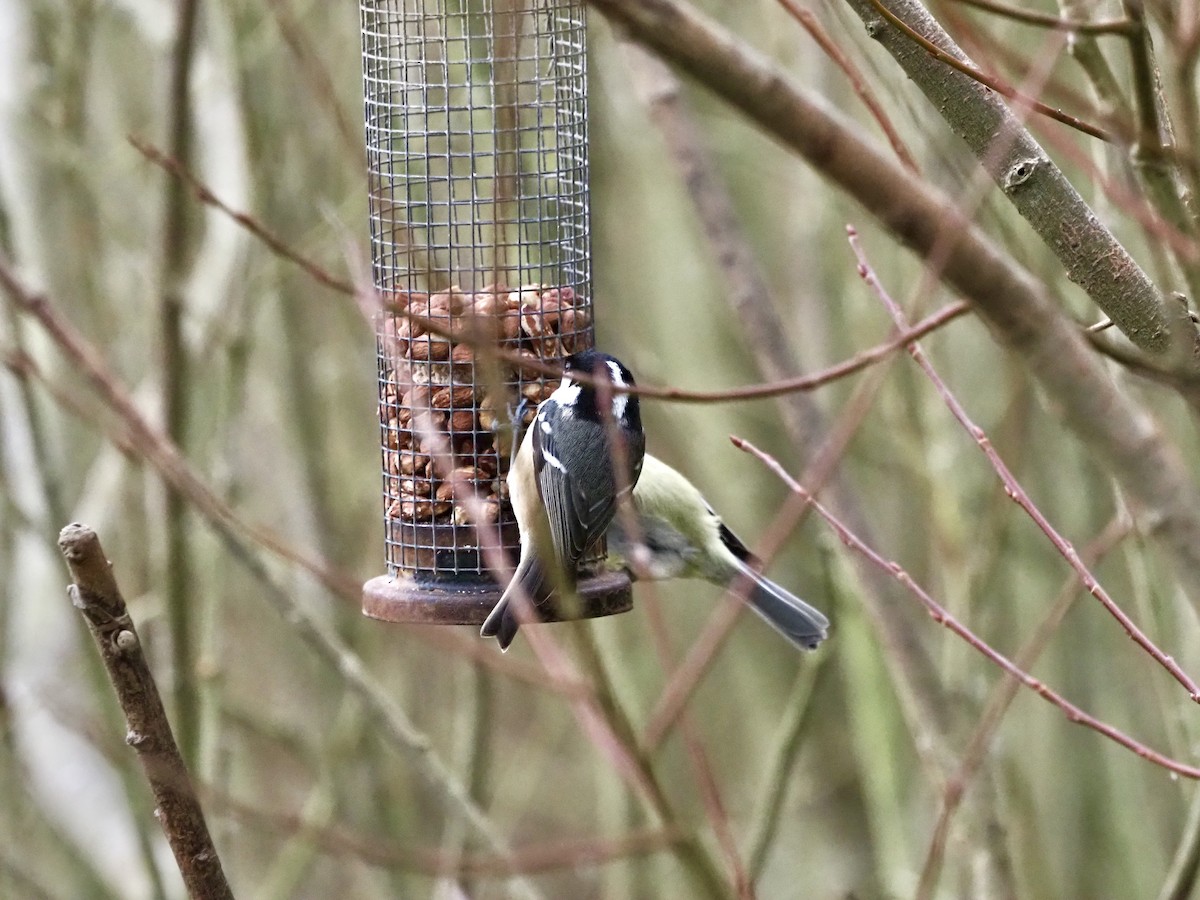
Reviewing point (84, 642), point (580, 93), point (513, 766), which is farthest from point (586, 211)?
point (513, 766)

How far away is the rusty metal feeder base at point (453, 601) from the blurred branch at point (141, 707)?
3.78 feet

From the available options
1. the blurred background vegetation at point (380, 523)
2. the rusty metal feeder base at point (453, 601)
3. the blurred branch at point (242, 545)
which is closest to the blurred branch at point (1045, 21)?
the blurred background vegetation at point (380, 523)

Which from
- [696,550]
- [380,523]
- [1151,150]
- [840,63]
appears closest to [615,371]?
[696,550]

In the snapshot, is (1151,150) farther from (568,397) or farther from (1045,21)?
(568,397)

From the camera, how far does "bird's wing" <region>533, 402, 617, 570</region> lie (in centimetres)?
343

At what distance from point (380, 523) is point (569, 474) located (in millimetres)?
3839

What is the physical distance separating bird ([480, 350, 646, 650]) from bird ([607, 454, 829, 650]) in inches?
19.0

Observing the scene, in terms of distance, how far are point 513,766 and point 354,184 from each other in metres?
3.72

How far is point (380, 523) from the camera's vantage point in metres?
7.15

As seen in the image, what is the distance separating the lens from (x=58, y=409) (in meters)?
6.55

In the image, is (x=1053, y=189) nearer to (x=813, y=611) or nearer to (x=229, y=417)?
(x=813, y=611)

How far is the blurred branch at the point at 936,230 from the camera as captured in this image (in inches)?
53.0

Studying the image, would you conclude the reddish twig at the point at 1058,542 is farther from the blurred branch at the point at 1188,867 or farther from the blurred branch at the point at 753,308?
the blurred branch at the point at 753,308

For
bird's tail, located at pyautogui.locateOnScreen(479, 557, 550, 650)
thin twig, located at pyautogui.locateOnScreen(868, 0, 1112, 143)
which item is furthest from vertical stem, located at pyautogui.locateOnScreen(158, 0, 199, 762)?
thin twig, located at pyautogui.locateOnScreen(868, 0, 1112, 143)
